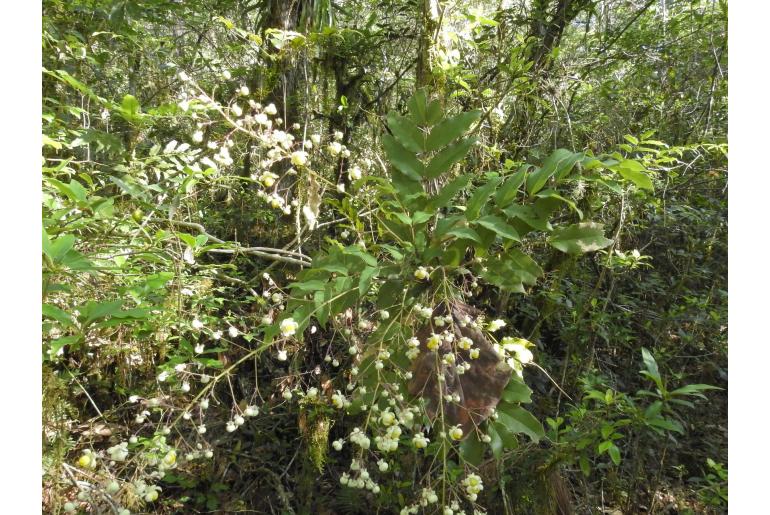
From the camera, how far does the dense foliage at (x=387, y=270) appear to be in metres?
1.23

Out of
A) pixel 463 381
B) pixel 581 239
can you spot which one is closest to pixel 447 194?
pixel 581 239

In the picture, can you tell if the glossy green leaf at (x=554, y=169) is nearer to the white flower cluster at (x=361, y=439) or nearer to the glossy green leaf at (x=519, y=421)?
the glossy green leaf at (x=519, y=421)

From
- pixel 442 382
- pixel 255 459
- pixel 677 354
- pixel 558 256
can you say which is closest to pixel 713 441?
pixel 677 354

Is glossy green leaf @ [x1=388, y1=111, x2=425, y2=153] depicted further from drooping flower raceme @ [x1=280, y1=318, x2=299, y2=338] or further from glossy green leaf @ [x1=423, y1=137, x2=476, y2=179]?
drooping flower raceme @ [x1=280, y1=318, x2=299, y2=338]

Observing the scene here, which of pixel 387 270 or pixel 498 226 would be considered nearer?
pixel 498 226

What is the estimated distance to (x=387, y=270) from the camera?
1275mm

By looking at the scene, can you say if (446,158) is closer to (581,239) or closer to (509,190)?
(509,190)

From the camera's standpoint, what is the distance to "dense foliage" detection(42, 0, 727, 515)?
4.04ft

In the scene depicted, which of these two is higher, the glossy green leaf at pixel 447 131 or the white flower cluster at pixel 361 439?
the glossy green leaf at pixel 447 131

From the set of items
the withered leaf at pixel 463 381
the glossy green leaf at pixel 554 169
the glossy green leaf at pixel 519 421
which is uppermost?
the glossy green leaf at pixel 554 169

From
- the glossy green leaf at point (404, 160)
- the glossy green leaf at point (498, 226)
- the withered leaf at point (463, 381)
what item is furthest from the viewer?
the glossy green leaf at point (404, 160)

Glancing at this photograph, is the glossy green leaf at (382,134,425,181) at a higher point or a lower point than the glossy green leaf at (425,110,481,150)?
lower

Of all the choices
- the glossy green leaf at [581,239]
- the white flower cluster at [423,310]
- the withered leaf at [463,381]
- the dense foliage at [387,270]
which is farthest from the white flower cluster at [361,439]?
the glossy green leaf at [581,239]

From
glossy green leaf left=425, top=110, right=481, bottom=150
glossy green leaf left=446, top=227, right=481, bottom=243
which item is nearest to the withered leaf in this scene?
glossy green leaf left=446, top=227, right=481, bottom=243
